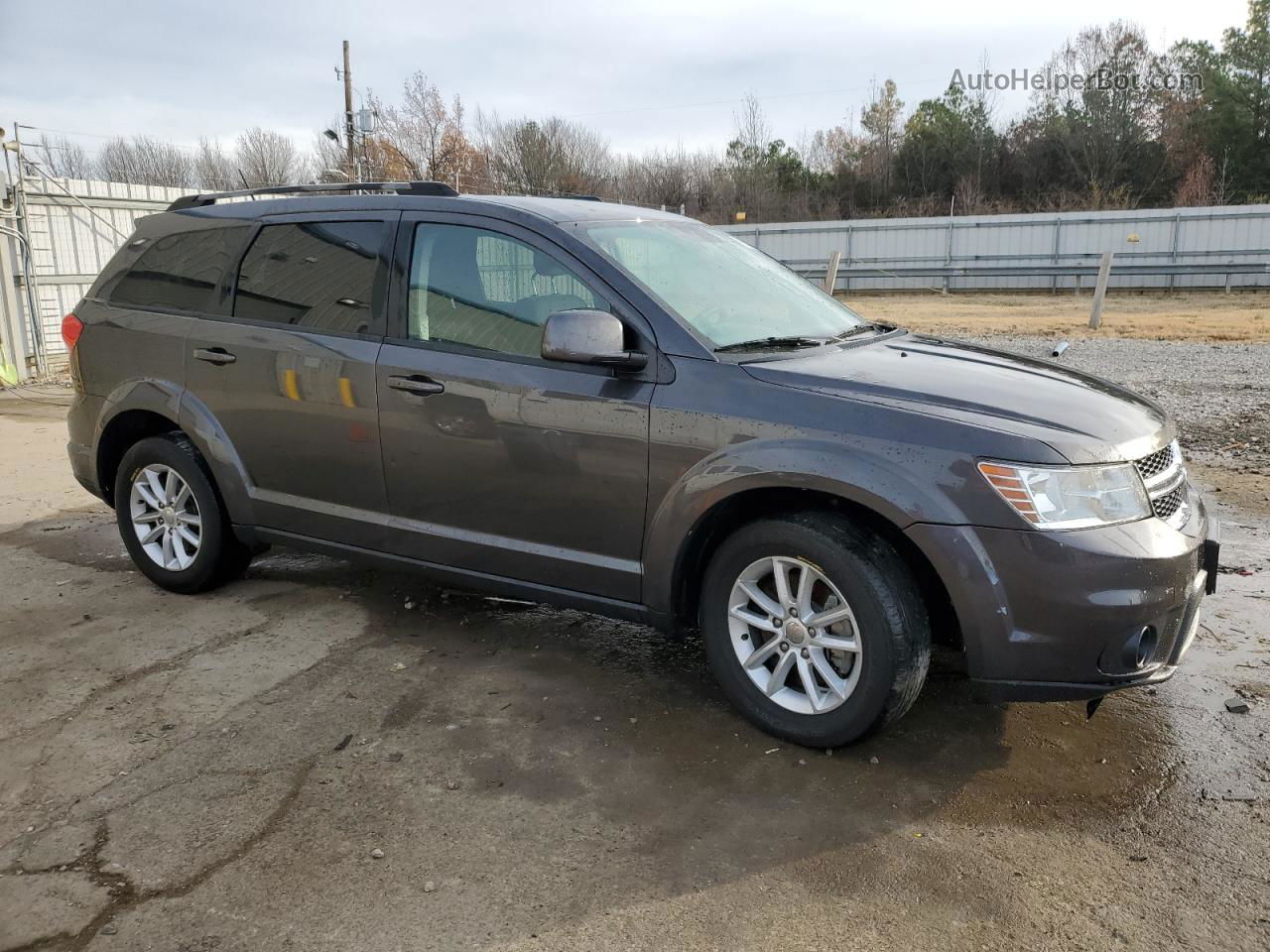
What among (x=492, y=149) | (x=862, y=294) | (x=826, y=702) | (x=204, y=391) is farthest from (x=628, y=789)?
(x=492, y=149)

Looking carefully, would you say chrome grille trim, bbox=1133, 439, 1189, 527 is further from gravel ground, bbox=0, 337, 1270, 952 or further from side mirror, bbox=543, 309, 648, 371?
side mirror, bbox=543, 309, 648, 371

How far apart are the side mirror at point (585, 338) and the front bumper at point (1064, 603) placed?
1160 millimetres

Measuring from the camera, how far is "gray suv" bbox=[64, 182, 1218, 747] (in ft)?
9.85

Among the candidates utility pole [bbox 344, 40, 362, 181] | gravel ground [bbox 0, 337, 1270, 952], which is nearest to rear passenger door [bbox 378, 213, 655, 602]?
gravel ground [bbox 0, 337, 1270, 952]

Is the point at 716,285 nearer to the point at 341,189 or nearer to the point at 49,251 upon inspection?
the point at 341,189

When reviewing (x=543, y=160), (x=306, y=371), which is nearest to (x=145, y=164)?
(x=543, y=160)

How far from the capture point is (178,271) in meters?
4.86

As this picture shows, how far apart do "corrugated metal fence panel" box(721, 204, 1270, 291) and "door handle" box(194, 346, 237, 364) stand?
28665mm

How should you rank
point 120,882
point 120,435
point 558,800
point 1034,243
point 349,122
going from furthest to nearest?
1. point 1034,243
2. point 349,122
3. point 120,435
4. point 558,800
5. point 120,882

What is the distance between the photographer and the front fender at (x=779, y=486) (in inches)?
120

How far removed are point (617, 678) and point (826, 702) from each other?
0.98m

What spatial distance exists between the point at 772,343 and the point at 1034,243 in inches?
1310

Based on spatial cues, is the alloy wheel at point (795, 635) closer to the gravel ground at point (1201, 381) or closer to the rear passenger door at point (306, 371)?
the rear passenger door at point (306, 371)

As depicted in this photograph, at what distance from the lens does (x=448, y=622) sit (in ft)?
15.1
